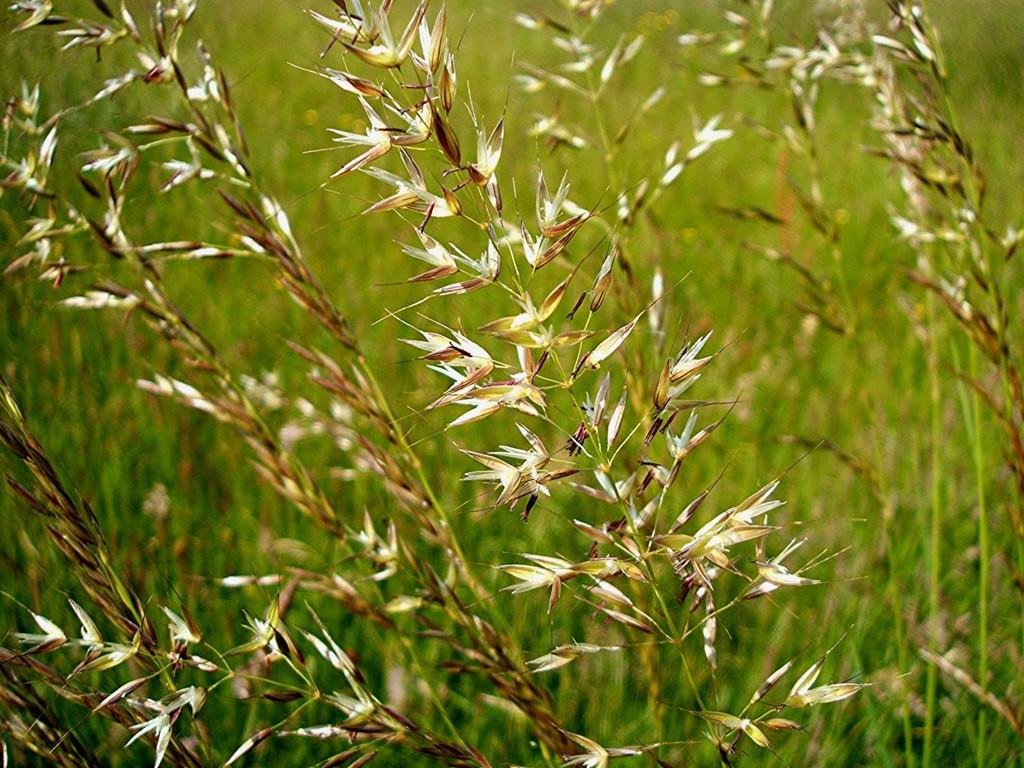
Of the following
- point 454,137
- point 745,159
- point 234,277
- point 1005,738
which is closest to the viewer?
point 454,137

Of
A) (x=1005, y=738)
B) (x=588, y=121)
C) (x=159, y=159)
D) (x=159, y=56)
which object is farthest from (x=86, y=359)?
(x=588, y=121)

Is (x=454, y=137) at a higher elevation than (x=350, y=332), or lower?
higher

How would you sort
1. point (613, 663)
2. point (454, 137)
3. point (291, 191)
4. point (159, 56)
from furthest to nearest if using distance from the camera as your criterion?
point (291, 191)
point (613, 663)
point (159, 56)
point (454, 137)

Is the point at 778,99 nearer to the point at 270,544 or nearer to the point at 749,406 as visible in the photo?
the point at 749,406

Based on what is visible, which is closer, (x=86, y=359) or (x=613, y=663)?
(x=613, y=663)

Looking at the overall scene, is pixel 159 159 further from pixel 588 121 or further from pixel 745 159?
pixel 745 159

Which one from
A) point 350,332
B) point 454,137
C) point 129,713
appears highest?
point 454,137
